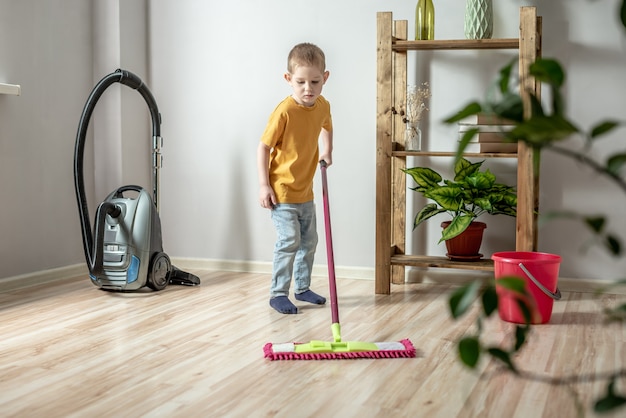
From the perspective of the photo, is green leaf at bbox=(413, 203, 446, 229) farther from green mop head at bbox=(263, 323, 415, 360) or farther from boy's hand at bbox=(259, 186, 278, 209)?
green mop head at bbox=(263, 323, 415, 360)

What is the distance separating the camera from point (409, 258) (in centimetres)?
295

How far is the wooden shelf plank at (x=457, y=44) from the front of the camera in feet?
9.00

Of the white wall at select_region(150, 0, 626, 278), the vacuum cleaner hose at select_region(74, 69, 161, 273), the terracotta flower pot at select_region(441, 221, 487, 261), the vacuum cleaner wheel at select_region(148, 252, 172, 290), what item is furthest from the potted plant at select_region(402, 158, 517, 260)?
the vacuum cleaner hose at select_region(74, 69, 161, 273)

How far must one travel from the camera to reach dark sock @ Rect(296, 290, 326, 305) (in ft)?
8.91

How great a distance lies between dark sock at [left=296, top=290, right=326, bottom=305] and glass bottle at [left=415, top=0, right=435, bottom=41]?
1130 mm

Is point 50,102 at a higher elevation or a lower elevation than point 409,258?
higher

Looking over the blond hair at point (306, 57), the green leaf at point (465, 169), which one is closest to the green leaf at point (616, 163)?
the blond hair at point (306, 57)

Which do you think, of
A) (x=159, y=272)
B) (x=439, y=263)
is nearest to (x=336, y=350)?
(x=439, y=263)

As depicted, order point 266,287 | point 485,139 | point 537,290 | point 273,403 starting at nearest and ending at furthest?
point 273,403 < point 537,290 < point 485,139 < point 266,287

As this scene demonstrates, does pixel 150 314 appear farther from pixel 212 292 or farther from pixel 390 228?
pixel 390 228

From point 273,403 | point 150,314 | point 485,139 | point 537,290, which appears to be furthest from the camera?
point 485,139

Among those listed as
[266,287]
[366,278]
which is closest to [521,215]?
[366,278]

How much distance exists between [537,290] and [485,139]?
690 mm

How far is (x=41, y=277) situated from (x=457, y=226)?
185 cm
